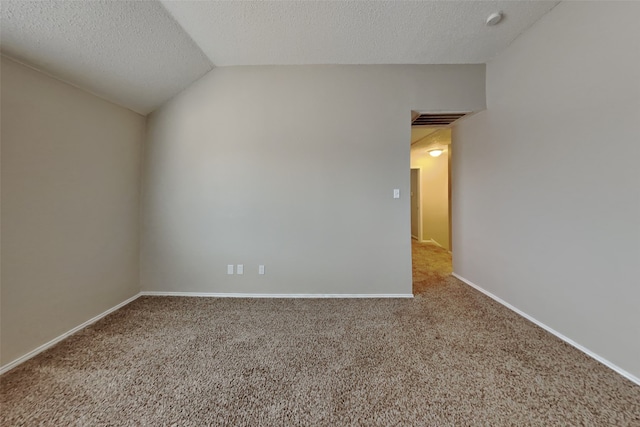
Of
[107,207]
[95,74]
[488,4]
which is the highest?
[488,4]

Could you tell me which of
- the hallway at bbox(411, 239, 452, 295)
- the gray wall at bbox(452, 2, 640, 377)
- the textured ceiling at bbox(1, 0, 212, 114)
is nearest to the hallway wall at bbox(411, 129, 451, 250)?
the hallway at bbox(411, 239, 452, 295)

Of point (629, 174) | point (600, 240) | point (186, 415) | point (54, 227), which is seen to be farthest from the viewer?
point (54, 227)

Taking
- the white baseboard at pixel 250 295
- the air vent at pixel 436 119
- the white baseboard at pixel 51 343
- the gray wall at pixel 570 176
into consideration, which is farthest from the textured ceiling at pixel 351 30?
the white baseboard at pixel 51 343

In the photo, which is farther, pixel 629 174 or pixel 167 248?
pixel 167 248

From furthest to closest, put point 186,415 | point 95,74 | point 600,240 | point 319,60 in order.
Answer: point 319,60 < point 95,74 < point 600,240 < point 186,415

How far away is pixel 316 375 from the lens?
1423 mm

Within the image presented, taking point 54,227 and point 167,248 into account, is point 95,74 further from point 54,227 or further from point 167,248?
point 167,248

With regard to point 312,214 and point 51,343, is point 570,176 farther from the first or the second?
point 51,343

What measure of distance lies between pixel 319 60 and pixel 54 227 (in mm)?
2989

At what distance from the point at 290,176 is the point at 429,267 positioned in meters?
2.86

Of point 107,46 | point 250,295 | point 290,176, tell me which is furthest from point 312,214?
point 107,46

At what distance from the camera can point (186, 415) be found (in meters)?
1.17

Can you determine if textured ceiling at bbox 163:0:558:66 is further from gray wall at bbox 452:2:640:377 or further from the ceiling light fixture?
gray wall at bbox 452:2:640:377

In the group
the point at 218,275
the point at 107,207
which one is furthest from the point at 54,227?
the point at 218,275
